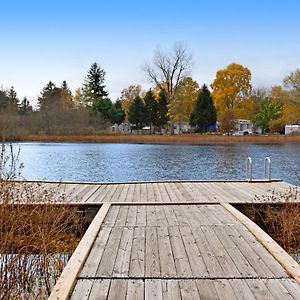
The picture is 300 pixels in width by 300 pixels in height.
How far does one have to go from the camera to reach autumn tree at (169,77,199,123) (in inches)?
1903

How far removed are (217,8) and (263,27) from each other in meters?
5.48

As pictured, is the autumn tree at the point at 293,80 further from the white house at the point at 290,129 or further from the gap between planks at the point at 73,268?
the gap between planks at the point at 73,268

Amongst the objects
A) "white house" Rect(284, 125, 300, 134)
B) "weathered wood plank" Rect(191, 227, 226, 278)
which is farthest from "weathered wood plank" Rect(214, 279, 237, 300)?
"white house" Rect(284, 125, 300, 134)

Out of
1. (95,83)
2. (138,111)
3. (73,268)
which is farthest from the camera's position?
(95,83)

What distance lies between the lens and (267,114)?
162 feet

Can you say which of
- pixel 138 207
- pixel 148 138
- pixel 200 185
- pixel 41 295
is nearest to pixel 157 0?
pixel 200 185

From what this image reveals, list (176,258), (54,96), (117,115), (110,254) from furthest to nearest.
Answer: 1. (54,96)
2. (117,115)
3. (110,254)
4. (176,258)

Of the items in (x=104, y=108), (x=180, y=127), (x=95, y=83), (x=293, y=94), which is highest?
(x=95, y=83)

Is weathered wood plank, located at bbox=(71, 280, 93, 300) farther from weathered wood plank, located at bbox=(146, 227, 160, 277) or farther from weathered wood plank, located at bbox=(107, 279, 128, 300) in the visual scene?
weathered wood plank, located at bbox=(146, 227, 160, 277)

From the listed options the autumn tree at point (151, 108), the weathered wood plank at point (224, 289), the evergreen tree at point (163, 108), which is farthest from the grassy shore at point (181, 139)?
the weathered wood plank at point (224, 289)

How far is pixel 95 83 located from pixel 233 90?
22.3 m

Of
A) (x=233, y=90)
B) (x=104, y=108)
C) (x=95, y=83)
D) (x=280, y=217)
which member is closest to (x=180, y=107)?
(x=233, y=90)

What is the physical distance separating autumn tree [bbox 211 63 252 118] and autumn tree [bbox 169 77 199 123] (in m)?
2.64

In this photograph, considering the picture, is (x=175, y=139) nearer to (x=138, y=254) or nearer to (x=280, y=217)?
(x=280, y=217)
